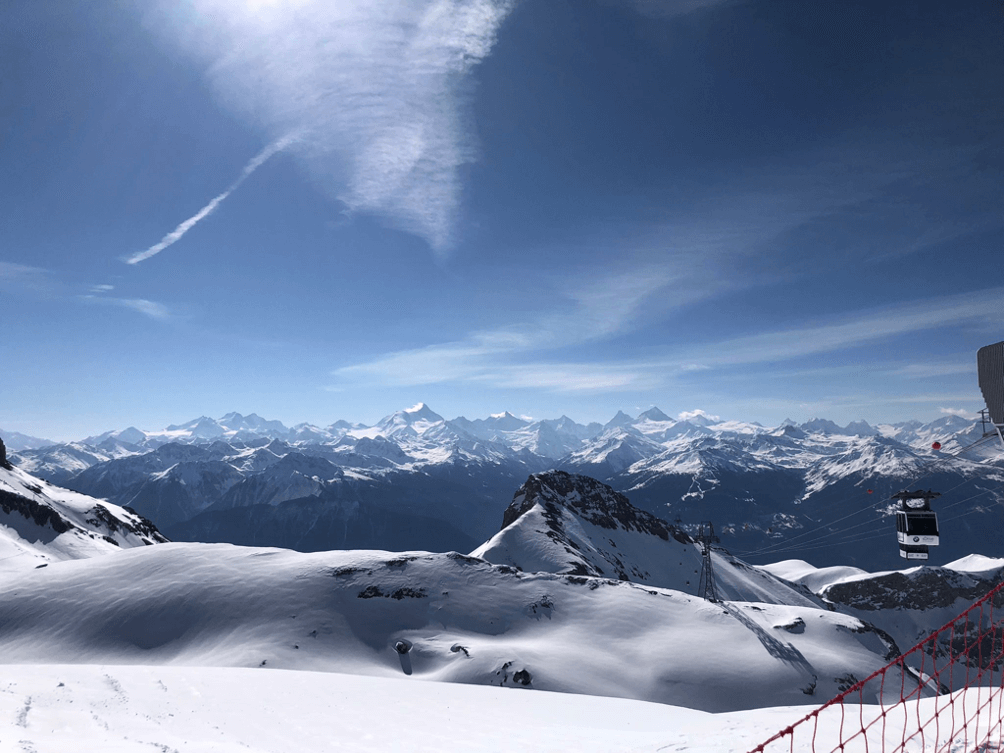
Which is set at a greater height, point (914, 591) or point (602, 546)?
point (602, 546)

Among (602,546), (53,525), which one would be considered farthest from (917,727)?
(53,525)

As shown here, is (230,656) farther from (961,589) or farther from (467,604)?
(961,589)

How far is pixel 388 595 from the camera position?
183ft

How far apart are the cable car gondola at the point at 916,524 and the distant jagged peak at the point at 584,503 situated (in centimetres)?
11281

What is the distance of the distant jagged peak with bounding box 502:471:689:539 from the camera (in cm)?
14312

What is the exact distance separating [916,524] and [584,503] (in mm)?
130440

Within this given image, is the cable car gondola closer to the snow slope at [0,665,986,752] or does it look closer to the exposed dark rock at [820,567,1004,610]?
the snow slope at [0,665,986,752]

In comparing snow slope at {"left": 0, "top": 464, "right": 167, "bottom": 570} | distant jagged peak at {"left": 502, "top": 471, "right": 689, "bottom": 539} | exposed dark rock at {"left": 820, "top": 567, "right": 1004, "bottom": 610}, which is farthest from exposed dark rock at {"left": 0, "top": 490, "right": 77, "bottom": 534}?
exposed dark rock at {"left": 820, "top": 567, "right": 1004, "bottom": 610}

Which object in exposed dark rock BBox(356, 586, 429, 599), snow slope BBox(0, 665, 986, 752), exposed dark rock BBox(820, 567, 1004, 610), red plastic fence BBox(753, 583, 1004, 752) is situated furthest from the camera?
exposed dark rock BBox(820, 567, 1004, 610)

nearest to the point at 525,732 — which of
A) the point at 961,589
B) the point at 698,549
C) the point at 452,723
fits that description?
the point at 452,723

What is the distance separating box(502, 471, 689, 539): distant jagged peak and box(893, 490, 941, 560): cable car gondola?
11281cm

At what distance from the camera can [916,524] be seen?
2531 centimetres

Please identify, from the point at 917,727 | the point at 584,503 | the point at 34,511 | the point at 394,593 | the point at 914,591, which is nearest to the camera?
the point at 917,727

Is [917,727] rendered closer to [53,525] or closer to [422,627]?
[422,627]
